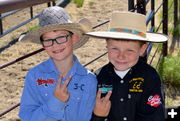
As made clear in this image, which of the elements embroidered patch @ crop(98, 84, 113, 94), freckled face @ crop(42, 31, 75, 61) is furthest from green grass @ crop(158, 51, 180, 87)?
freckled face @ crop(42, 31, 75, 61)

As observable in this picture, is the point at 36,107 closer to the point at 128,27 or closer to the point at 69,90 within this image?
the point at 69,90

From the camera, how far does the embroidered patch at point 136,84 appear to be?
2262 mm

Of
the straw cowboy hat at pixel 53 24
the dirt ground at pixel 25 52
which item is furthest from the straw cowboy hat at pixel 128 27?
the dirt ground at pixel 25 52

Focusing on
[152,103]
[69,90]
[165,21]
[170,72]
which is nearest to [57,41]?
[69,90]

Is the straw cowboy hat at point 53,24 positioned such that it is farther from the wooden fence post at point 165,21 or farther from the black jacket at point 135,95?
the wooden fence post at point 165,21

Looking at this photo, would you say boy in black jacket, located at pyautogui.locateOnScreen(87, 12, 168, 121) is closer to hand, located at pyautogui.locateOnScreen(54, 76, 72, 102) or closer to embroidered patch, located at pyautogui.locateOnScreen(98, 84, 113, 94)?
embroidered patch, located at pyautogui.locateOnScreen(98, 84, 113, 94)

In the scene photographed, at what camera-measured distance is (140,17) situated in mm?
2297

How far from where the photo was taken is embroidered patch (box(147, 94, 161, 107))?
223 cm

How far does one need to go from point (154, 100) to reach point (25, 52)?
3717mm

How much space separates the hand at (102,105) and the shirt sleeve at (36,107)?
0.21 meters

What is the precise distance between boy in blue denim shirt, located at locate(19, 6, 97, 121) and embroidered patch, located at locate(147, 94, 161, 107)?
32 cm

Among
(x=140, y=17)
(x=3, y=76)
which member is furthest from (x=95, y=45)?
(x=140, y=17)

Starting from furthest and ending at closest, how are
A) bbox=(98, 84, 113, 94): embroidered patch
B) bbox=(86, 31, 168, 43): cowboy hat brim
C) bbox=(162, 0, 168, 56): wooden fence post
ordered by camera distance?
bbox=(162, 0, 168, 56): wooden fence post → bbox=(98, 84, 113, 94): embroidered patch → bbox=(86, 31, 168, 43): cowboy hat brim

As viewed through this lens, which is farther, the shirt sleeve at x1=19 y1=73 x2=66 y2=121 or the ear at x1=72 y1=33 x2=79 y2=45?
the ear at x1=72 y1=33 x2=79 y2=45
